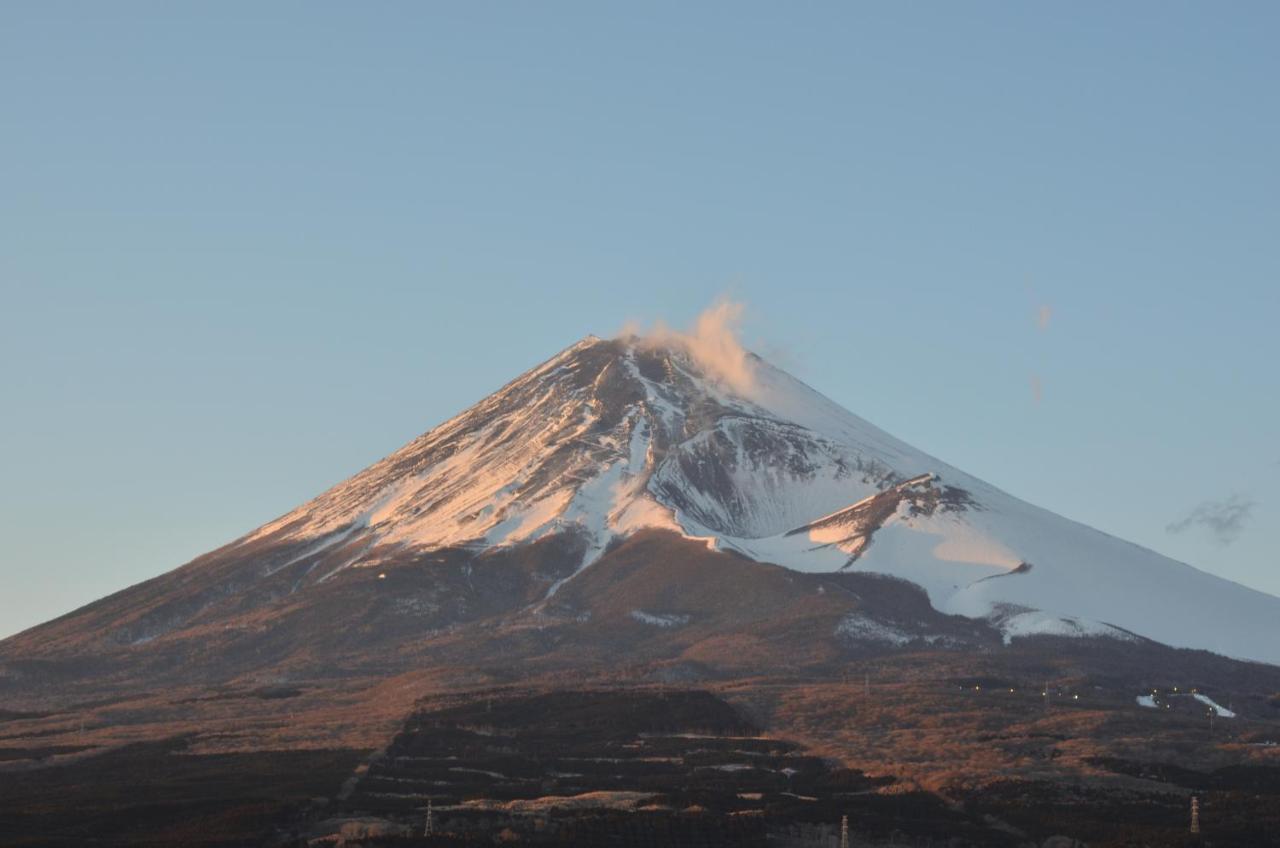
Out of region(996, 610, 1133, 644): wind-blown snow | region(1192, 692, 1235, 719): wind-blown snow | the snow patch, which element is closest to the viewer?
region(1192, 692, 1235, 719): wind-blown snow

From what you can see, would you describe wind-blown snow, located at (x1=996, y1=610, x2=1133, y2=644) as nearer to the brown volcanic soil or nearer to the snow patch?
the brown volcanic soil

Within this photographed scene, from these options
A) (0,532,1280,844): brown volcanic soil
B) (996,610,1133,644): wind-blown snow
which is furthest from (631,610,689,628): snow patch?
(996,610,1133,644): wind-blown snow

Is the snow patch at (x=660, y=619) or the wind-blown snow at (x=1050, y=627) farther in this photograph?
the snow patch at (x=660, y=619)

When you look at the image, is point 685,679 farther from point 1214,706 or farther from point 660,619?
point 1214,706

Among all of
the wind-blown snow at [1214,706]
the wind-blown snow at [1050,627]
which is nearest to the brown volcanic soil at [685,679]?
the wind-blown snow at [1214,706]

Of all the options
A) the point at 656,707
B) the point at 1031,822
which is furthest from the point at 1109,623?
the point at 1031,822

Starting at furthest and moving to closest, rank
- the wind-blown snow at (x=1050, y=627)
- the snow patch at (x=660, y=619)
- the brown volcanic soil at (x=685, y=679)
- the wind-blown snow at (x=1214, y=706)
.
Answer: the snow patch at (x=660, y=619), the wind-blown snow at (x=1050, y=627), the wind-blown snow at (x=1214, y=706), the brown volcanic soil at (x=685, y=679)

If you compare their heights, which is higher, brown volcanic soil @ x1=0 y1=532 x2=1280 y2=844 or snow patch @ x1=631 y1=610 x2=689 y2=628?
snow patch @ x1=631 y1=610 x2=689 y2=628

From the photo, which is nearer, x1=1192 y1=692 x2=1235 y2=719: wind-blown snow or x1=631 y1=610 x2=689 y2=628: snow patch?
x1=1192 y1=692 x2=1235 y2=719: wind-blown snow

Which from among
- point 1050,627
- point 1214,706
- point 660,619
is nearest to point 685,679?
point 660,619

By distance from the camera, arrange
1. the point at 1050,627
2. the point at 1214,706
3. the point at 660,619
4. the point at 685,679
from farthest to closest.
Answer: the point at 660,619 < the point at 1050,627 < the point at 685,679 < the point at 1214,706

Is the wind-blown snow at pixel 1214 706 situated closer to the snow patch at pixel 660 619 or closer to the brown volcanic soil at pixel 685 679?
the brown volcanic soil at pixel 685 679

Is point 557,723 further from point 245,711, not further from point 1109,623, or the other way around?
point 1109,623
